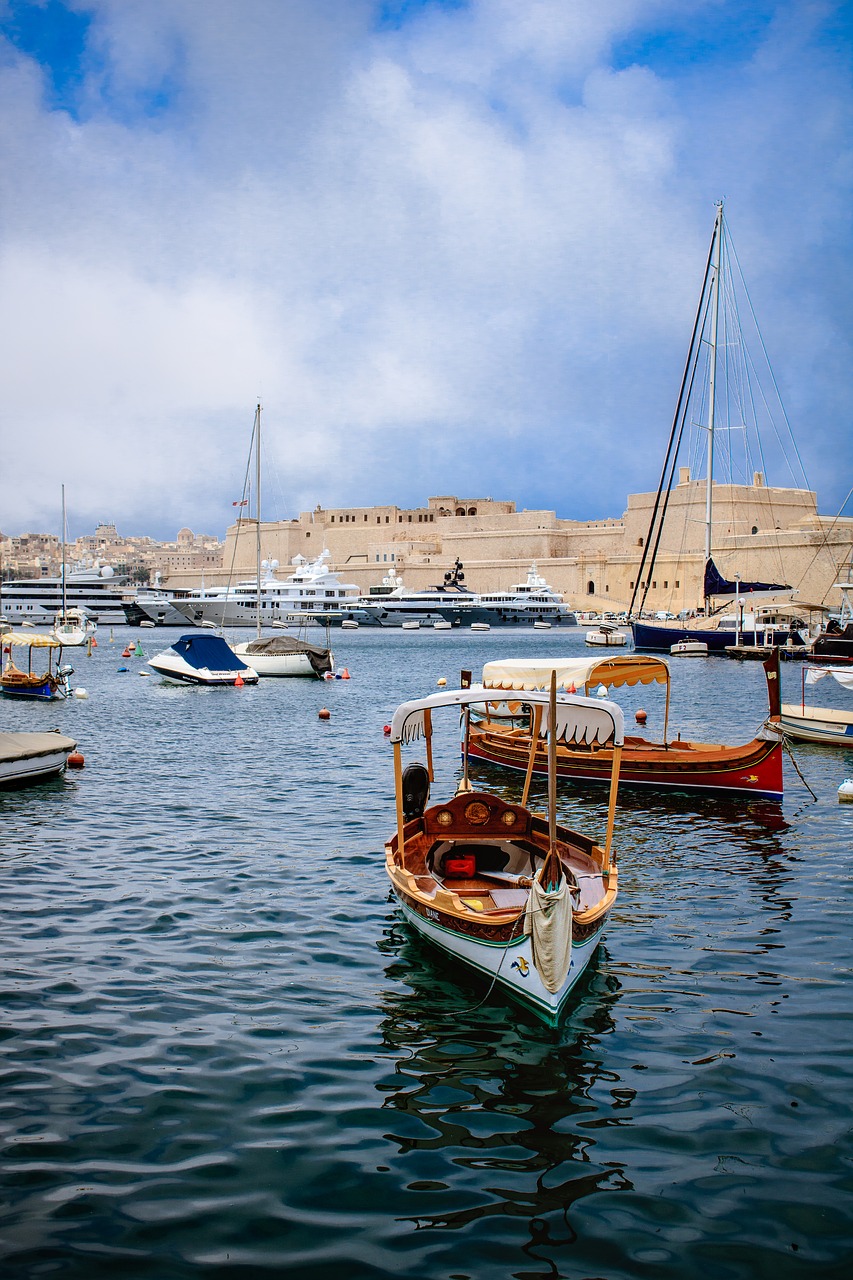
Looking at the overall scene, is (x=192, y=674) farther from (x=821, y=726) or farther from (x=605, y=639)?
(x=605, y=639)

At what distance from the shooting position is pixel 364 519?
135000 mm

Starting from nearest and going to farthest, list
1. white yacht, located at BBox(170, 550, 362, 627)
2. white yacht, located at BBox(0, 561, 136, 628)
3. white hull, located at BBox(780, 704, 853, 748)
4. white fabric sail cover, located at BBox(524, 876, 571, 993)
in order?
white fabric sail cover, located at BBox(524, 876, 571, 993) → white hull, located at BBox(780, 704, 853, 748) → white yacht, located at BBox(170, 550, 362, 627) → white yacht, located at BBox(0, 561, 136, 628)

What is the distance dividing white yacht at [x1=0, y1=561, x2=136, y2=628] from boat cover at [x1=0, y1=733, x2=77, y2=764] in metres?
80.9

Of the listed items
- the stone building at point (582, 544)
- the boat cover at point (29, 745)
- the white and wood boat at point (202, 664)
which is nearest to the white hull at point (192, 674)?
the white and wood boat at point (202, 664)

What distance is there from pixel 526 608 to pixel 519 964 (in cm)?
9775

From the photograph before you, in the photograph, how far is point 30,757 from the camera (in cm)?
1706

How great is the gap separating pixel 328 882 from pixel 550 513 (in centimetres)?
10775

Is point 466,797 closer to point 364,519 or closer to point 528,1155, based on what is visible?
point 528,1155

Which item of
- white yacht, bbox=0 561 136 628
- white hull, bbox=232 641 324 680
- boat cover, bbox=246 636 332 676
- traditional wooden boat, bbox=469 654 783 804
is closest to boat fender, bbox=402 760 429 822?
traditional wooden boat, bbox=469 654 783 804

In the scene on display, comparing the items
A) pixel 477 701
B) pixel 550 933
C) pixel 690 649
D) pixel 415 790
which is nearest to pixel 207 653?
pixel 690 649

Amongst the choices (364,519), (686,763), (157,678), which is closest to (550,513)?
(364,519)

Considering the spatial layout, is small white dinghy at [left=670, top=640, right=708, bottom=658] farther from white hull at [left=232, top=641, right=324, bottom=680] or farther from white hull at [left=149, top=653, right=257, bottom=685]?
white hull at [left=149, top=653, right=257, bottom=685]

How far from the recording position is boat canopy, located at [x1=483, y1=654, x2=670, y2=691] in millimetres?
16469

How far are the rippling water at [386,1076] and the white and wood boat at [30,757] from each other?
3.13m
